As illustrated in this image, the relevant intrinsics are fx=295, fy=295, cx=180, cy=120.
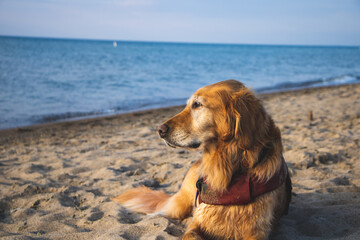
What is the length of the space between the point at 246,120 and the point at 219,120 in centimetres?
24

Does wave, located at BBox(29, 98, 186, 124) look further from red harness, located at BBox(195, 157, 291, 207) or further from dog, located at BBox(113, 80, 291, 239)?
red harness, located at BBox(195, 157, 291, 207)

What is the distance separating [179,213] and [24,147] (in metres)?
4.74

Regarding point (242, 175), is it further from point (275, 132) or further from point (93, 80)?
point (93, 80)

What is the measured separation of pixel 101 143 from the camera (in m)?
6.70

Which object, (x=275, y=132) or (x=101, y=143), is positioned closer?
(x=275, y=132)

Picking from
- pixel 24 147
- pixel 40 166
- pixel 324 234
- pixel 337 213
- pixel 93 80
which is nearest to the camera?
pixel 324 234

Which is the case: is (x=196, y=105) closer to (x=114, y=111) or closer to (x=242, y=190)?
(x=242, y=190)

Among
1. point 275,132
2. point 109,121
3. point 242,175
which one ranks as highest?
point 275,132

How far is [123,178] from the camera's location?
450cm

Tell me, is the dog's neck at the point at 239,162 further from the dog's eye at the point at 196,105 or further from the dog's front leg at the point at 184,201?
the dog's front leg at the point at 184,201

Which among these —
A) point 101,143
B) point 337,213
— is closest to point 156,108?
point 101,143

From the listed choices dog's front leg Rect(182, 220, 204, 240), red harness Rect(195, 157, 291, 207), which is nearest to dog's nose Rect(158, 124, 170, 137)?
red harness Rect(195, 157, 291, 207)

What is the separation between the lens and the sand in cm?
306

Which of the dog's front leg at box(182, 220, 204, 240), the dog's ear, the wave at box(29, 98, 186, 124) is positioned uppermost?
the dog's ear
